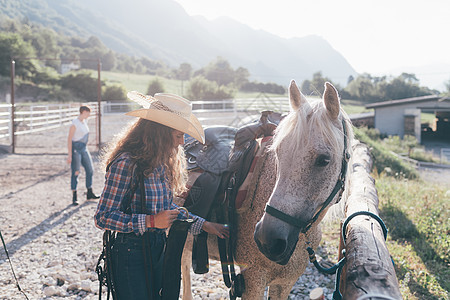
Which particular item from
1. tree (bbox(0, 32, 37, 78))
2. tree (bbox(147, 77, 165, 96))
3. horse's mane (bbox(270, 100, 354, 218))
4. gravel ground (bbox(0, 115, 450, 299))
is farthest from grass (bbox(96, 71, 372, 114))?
horse's mane (bbox(270, 100, 354, 218))

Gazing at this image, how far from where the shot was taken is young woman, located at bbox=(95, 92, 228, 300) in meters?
1.76

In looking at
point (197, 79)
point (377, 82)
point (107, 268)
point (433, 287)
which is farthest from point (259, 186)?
point (377, 82)

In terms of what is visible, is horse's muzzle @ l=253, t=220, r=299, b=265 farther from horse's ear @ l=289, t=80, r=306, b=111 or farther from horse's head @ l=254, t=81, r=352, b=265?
horse's ear @ l=289, t=80, r=306, b=111

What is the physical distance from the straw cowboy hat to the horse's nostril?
798 millimetres

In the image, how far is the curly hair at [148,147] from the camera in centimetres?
181

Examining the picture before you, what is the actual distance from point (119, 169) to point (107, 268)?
2.01 feet

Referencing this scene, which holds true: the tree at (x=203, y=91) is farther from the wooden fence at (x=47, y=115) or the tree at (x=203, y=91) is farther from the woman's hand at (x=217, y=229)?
the woman's hand at (x=217, y=229)

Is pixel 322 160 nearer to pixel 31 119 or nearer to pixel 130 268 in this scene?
pixel 130 268

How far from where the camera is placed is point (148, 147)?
1.83m

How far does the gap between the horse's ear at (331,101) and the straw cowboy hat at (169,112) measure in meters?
0.80

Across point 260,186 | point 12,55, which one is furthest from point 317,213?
point 12,55

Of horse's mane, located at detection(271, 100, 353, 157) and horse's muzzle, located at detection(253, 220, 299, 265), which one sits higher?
horse's mane, located at detection(271, 100, 353, 157)

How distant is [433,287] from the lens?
325 centimetres

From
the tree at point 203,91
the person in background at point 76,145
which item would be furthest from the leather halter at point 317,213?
the tree at point 203,91
